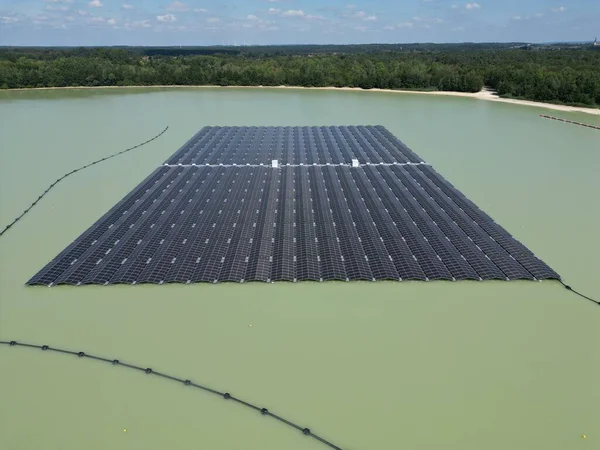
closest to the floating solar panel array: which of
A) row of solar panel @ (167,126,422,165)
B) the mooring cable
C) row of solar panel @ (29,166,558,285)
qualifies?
row of solar panel @ (29,166,558,285)

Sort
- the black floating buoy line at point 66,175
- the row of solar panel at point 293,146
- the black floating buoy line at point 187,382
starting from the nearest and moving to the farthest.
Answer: the black floating buoy line at point 187,382, the black floating buoy line at point 66,175, the row of solar panel at point 293,146

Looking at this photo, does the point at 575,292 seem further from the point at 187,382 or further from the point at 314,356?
the point at 187,382

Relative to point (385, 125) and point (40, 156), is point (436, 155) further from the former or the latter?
point (40, 156)

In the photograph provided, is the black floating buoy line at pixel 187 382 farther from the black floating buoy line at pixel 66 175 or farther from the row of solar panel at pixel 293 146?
the row of solar panel at pixel 293 146

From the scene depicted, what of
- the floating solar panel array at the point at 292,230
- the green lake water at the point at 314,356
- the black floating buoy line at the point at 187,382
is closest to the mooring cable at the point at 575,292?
the green lake water at the point at 314,356

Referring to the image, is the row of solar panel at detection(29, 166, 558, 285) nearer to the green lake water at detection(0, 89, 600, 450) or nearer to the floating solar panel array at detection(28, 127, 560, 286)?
the floating solar panel array at detection(28, 127, 560, 286)

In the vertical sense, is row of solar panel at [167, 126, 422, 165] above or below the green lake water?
above
